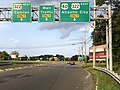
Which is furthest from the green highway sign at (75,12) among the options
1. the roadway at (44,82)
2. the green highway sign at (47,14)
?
the roadway at (44,82)

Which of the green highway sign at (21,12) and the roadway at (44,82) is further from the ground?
the green highway sign at (21,12)

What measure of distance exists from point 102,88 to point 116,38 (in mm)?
30027

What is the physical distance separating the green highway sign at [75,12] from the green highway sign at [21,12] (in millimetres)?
3982

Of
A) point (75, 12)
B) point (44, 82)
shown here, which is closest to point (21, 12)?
point (75, 12)

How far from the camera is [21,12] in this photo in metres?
37.7

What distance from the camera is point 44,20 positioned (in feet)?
123

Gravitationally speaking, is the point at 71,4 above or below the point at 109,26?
above

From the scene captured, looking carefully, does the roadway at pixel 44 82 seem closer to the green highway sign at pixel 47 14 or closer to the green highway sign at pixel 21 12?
the green highway sign at pixel 47 14

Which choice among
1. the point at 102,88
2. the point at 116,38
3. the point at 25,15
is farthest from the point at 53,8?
the point at 102,88

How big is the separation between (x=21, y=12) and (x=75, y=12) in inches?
252

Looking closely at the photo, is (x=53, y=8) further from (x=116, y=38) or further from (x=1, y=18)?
(x=116, y=38)

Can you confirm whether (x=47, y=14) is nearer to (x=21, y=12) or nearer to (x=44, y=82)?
(x=21, y=12)

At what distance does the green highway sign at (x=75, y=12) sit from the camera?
36500 millimetres

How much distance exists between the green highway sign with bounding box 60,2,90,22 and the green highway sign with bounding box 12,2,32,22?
398 cm
